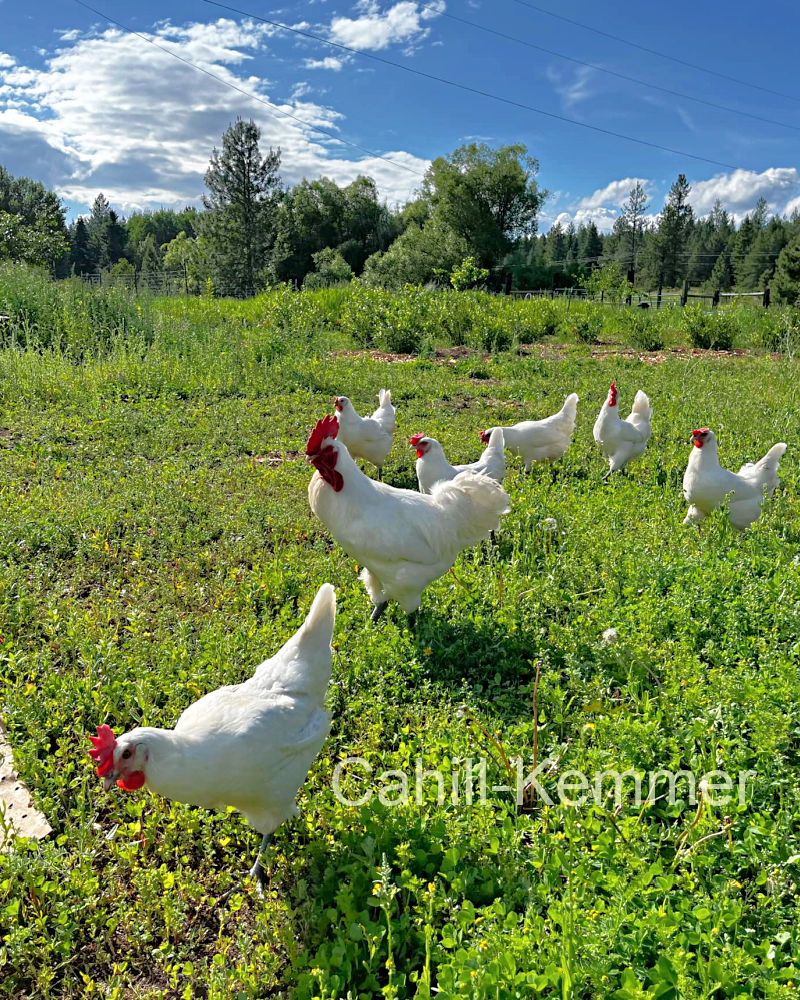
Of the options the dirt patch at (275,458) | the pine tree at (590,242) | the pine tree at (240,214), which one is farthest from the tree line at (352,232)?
the pine tree at (590,242)

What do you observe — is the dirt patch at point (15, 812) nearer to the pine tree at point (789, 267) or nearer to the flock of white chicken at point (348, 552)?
the flock of white chicken at point (348, 552)

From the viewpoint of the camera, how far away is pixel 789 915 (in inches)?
82.1

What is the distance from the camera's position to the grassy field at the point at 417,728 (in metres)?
2.07

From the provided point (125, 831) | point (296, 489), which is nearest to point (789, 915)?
point (125, 831)

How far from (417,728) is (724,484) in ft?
11.7

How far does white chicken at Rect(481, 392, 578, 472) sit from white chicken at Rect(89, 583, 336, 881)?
14.9ft

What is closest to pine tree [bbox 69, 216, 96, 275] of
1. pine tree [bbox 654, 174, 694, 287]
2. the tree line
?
the tree line

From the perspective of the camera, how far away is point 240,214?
48.2 m

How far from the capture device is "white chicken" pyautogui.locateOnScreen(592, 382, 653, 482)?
6.92m

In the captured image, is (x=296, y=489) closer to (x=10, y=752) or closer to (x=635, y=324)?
(x=10, y=752)

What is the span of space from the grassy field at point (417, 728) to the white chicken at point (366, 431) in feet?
2.31

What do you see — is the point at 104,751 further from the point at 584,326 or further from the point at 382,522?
the point at 584,326

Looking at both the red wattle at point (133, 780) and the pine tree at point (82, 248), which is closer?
the red wattle at point (133, 780)

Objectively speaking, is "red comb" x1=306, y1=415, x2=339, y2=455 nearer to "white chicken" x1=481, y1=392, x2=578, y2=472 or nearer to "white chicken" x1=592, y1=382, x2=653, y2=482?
"white chicken" x1=481, y1=392, x2=578, y2=472
